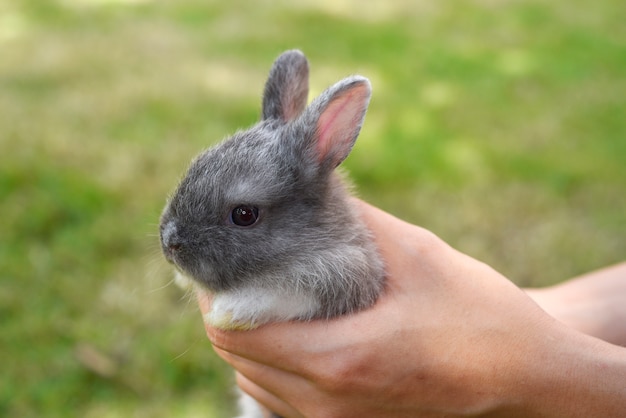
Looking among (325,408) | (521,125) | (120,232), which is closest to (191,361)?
(120,232)

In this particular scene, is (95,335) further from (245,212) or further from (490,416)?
(490,416)

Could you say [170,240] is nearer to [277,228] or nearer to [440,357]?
[277,228]

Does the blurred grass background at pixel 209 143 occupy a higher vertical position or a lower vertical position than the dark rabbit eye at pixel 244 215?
lower

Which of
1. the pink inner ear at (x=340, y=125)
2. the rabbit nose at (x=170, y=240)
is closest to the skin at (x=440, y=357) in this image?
the rabbit nose at (x=170, y=240)

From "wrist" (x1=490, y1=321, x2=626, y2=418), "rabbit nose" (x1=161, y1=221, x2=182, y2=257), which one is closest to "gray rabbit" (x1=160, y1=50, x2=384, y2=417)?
"rabbit nose" (x1=161, y1=221, x2=182, y2=257)

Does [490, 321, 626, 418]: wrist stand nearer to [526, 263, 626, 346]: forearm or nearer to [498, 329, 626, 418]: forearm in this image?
[498, 329, 626, 418]: forearm

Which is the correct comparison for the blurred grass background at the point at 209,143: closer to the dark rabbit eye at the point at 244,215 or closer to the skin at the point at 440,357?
the skin at the point at 440,357

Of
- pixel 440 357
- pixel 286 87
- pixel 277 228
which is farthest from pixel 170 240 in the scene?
pixel 440 357
